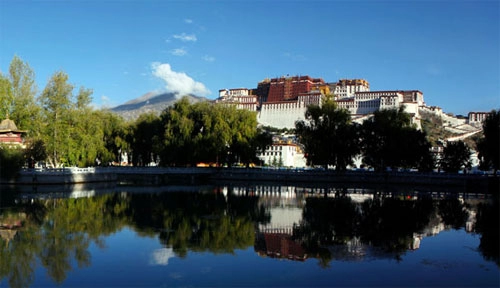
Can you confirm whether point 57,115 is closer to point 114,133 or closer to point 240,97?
point 114,133

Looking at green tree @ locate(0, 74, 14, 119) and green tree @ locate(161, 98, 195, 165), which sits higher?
green tree @ locate(0, 74, 14, 119)

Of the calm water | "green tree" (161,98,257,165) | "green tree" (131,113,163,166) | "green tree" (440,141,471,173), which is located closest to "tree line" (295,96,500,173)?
"green tree" (440,141,471,173)

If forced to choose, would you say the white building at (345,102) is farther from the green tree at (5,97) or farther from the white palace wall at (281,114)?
the green tree at (5,97)

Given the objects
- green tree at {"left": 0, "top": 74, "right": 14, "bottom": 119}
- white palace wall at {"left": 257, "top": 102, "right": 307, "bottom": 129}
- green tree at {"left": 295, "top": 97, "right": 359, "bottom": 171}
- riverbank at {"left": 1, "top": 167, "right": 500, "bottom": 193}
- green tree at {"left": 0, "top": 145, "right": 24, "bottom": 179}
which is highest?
white palace wall at {"left": 257, "top": 102, "right": 307, "bottom": 129}

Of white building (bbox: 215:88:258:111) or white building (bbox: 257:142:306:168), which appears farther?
white building (bbox: 215:88:258:111)

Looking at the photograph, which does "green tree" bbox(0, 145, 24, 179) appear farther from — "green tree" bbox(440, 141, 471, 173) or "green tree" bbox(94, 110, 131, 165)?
"green tree" bbox(440, 141, 471, 173)

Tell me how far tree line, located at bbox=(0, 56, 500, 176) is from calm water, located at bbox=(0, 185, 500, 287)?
15.5 metres

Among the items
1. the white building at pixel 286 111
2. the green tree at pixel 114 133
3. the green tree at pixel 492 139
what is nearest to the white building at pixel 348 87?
the white building at pixel 286 111

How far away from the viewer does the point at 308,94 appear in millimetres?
142500

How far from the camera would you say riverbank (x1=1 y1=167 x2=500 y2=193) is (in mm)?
42656

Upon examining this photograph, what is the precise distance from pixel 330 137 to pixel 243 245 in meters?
38.3

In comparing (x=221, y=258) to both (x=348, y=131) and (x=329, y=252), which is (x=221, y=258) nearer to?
(x=329, y=252)

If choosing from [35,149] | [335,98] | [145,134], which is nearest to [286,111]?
[335,98]

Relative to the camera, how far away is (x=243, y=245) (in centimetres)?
1731
